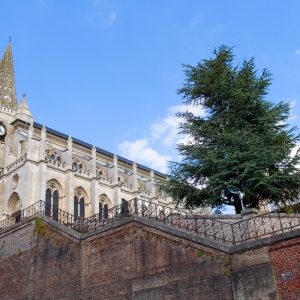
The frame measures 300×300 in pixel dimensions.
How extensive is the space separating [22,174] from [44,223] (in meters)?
20.3

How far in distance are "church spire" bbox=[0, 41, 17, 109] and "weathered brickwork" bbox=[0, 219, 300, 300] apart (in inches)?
1258

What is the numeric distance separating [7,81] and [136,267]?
47.1 meters

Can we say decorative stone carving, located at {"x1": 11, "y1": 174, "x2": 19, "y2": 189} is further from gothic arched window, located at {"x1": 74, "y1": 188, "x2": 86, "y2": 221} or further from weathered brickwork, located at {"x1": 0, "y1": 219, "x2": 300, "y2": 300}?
weathered brickwork, located at {"x1": 0, "y1": 219, "x2": 300, "y2": 300}

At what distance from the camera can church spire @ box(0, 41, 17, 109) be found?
49.9m

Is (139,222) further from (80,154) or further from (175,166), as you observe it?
(80,154)

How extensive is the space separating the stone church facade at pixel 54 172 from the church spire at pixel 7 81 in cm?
15

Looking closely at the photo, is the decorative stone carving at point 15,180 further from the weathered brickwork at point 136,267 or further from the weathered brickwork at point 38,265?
the weathered brickwork at point 136,267

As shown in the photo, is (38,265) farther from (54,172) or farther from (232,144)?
(54,172)

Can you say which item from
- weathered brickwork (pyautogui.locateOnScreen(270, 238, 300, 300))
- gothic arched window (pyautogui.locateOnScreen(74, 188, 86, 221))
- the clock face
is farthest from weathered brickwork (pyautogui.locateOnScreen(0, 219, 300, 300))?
the clock face

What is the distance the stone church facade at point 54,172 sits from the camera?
1506 inches

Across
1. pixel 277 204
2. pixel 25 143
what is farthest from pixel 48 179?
pixel 277 204

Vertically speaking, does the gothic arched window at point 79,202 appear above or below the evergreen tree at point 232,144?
above

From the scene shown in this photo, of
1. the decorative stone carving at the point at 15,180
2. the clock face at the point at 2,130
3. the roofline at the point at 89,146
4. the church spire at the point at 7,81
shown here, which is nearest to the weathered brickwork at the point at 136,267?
the decorative stone carving at the point at 15,180

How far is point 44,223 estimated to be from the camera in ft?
62.2
